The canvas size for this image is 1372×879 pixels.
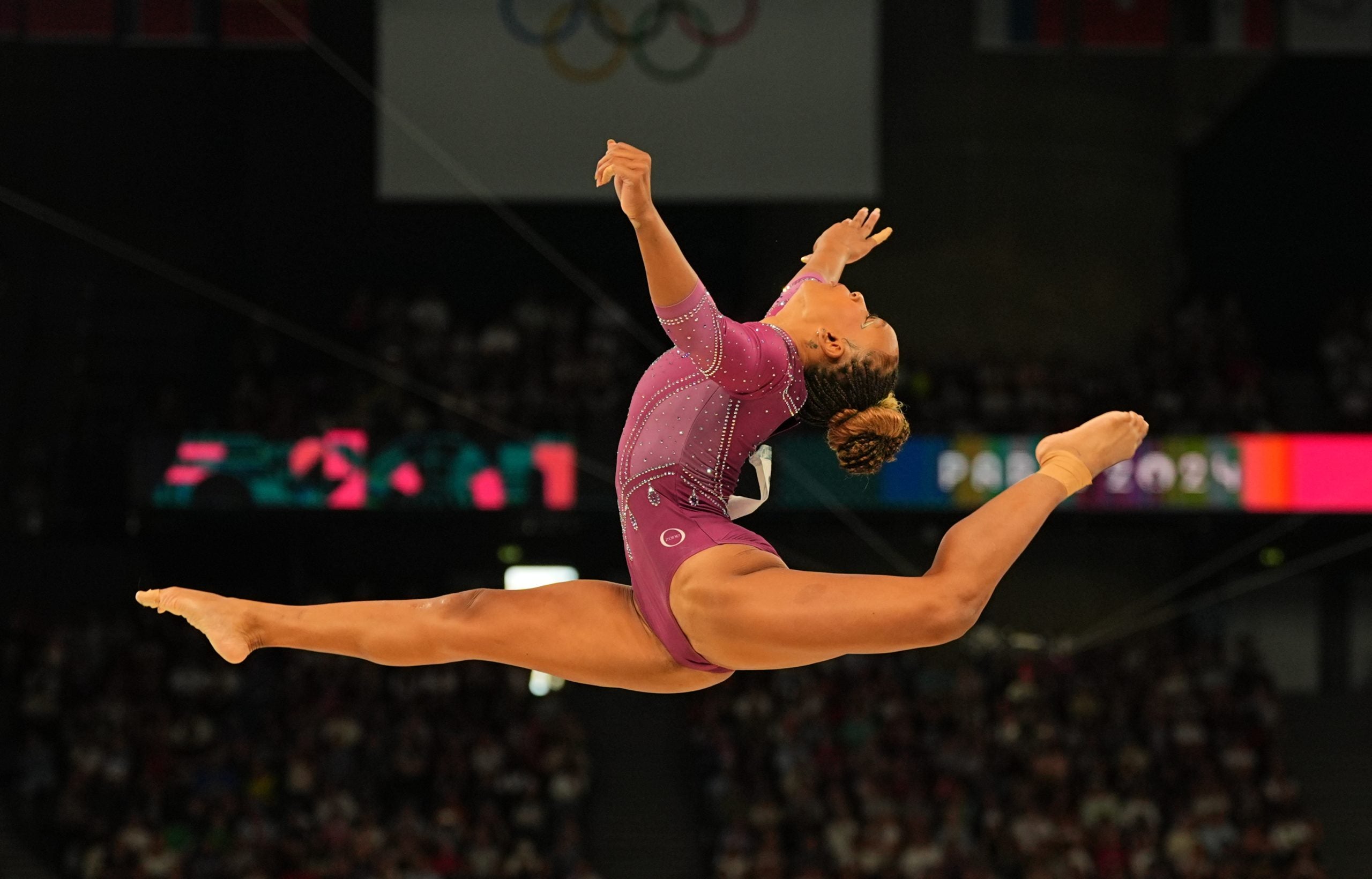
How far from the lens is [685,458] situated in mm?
4168

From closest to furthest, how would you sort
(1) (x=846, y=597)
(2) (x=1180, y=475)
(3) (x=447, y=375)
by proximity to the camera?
1. (1) (x=846, y=597)
2. (2) (x=1180, y=475)
3. (3) (x=447, y=375)

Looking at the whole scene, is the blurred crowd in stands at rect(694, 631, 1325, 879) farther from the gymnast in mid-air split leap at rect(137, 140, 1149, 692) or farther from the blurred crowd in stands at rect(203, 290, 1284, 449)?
the gymnast in mid-air split leap at rect(137, 140, 1149, 692)

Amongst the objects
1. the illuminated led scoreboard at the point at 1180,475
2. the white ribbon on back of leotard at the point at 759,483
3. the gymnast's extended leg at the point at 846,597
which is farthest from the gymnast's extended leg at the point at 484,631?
the illuminated led scoreboard at the point at 1180,475

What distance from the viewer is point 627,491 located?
4.23m

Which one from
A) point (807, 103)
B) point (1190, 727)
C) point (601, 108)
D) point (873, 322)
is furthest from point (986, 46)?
point (873, 322)

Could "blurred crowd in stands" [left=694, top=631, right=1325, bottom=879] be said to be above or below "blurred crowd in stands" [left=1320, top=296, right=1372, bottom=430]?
below

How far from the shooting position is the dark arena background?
12.9m

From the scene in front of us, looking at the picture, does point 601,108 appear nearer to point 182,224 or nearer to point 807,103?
point 807,103

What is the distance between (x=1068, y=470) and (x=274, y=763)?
1027cm

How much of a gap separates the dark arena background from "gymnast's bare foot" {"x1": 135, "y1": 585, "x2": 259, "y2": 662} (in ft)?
25.2

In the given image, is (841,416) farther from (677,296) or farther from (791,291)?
(677,296)

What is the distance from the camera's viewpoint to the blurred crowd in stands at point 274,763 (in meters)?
11.9

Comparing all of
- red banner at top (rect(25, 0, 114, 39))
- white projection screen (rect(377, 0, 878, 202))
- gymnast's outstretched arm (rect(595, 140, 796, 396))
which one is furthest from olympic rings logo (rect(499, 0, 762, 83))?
gymnast's outstretched arm (rect(595, 140, 796, 396))

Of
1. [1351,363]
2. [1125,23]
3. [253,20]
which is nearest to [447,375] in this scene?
[253,20]
